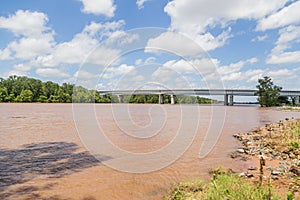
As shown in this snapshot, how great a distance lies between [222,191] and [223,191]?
0.09 feet

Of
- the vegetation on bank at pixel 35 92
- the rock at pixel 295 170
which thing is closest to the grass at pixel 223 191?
the rock at pixel 295 170

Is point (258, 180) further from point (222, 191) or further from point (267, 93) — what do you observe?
point (267, 93)

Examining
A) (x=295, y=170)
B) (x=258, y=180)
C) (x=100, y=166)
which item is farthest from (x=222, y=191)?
(x=100, y=166)

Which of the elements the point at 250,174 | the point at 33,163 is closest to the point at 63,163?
the point at 33,163

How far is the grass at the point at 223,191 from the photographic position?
4984 millimetres

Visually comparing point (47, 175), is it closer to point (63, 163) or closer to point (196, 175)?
point (63, 163)

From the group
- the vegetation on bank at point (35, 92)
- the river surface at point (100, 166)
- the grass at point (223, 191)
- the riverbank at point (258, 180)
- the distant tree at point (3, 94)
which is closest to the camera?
the grass at point (223, 191)

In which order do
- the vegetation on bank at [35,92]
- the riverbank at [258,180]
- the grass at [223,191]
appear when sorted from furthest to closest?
the vegetation on bank at [35,92]
the riverbank at [258,180]
the grass at [223,191]

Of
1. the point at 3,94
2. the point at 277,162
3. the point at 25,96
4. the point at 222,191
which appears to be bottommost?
the point at 277,162

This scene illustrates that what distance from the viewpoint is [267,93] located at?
89688mm

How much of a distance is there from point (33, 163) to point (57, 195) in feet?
12.1

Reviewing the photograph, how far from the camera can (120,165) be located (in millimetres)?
9875

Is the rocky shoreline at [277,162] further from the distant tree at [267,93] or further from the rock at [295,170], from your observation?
the distant tree at [267,93]

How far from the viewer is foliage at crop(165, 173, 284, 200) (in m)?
5.02
